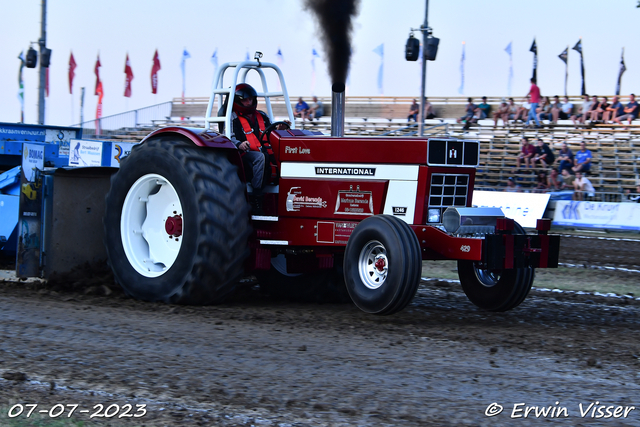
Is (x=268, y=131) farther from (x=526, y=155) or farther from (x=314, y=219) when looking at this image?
(x=526, y=155)

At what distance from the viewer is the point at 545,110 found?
23.1 m

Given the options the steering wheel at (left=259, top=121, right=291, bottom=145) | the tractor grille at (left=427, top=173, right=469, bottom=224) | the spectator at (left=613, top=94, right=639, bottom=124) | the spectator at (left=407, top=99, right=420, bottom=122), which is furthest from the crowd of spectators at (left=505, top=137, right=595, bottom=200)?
the steering wheel at (left=259, top=121, right=291, bottom=145)

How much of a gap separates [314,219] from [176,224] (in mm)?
1210

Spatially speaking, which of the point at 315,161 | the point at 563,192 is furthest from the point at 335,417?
the point at 563,192

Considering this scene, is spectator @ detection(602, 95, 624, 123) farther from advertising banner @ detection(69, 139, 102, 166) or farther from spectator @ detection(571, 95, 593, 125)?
advertising banner @ detection(69, 139, 102, 166)

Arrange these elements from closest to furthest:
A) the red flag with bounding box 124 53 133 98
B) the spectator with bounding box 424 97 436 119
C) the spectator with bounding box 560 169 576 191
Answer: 1. the spectator with bounding box 560 169 576 191
2. the spectator with bounding box 424 97 436 119
3. the red flag with bounding box 124 53 133 98

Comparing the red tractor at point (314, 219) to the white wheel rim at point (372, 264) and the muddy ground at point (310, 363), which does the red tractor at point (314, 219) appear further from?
the muddy ground at point (310, 363)

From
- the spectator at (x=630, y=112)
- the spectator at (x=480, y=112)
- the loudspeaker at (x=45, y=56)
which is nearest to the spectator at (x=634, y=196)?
the spectator at (x=630, y=112)

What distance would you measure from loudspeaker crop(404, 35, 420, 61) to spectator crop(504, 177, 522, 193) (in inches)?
154

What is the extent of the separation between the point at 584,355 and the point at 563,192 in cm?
1439

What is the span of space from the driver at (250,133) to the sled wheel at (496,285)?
75.9 inches

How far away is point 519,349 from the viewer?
527 centimetres

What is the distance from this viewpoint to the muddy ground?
380 cm

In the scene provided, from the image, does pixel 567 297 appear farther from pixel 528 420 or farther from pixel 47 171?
pixel 47 171
